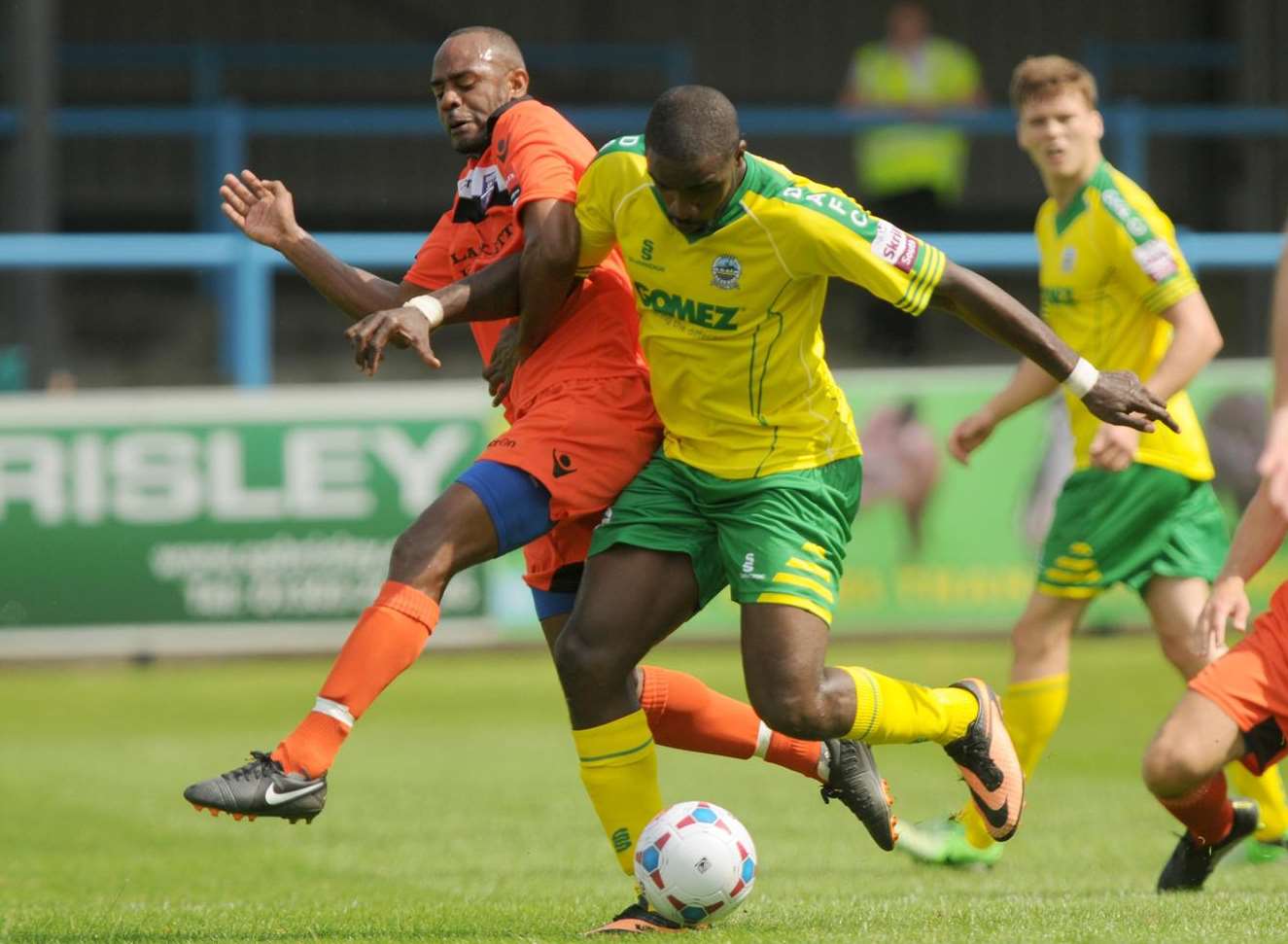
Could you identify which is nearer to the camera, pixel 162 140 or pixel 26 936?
pixel 26 936

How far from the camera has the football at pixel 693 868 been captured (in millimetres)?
5602

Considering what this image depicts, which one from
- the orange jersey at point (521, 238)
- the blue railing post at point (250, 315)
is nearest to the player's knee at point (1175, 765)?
the orange jersey at point (521, 238)

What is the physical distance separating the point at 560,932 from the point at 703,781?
15.1ft

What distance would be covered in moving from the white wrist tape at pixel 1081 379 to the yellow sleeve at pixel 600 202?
1.31 metres

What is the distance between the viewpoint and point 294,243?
6.44m

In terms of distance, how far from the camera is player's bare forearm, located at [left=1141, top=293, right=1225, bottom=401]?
7051 millimetres

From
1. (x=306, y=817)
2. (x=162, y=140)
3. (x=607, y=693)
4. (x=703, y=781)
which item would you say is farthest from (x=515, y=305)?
(x=162, y=140)

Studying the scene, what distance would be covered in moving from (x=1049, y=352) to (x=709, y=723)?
5.65ft

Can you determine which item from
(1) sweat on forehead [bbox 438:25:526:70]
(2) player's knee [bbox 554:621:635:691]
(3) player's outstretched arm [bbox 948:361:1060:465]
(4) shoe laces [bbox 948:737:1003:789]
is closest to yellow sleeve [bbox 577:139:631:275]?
(1) sweat on forehead [bbox 438:25:526:70]

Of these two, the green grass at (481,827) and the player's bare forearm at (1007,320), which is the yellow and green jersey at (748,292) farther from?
the green grass at (481,827)

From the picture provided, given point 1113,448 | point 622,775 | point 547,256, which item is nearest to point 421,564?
point 622,775

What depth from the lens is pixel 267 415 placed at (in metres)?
13.1

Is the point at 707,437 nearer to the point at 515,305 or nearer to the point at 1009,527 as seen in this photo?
the point at 515,305

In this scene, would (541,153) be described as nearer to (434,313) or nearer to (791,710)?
(434,313)
